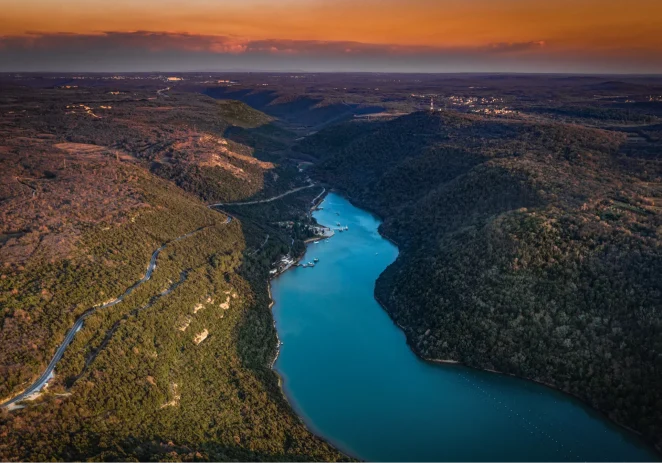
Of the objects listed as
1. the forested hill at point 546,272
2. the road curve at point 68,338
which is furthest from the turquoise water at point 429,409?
the road curve at point 68,338

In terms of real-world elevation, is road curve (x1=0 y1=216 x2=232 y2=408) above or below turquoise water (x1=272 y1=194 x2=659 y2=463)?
above

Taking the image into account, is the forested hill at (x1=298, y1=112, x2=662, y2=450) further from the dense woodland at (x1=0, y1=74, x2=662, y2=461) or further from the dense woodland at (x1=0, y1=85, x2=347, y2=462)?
the dense woodland at (x1=0, y1=85, x2=347, y2=462)

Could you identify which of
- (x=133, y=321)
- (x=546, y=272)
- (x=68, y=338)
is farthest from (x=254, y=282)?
(x=546, y=272)

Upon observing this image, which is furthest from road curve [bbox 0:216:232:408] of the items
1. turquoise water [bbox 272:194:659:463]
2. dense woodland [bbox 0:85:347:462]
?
turquoise water [bbox 272:194:659:463]

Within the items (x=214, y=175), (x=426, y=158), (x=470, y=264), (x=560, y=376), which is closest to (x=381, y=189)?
(x=426, y=158)

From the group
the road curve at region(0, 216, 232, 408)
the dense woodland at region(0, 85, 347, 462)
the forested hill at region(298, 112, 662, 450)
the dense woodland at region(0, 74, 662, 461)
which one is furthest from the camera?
the forested hill at region(298, 112, 662, 450)

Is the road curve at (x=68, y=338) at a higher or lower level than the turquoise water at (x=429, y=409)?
higher

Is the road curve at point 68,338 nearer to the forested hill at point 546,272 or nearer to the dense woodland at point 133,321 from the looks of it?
the dense woodland at point 133,321

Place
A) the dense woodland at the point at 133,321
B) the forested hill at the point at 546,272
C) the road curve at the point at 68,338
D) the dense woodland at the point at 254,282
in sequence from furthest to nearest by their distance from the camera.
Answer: the forested hill at the point at 546,272 < the dense woodland at the point at 254,282 < the road curve at the point at 68,338 < the dense woodland at the point at 133,321

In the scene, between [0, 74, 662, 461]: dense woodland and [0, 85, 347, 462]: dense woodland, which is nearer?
[0, 85, 347, 462]: dense woodland
